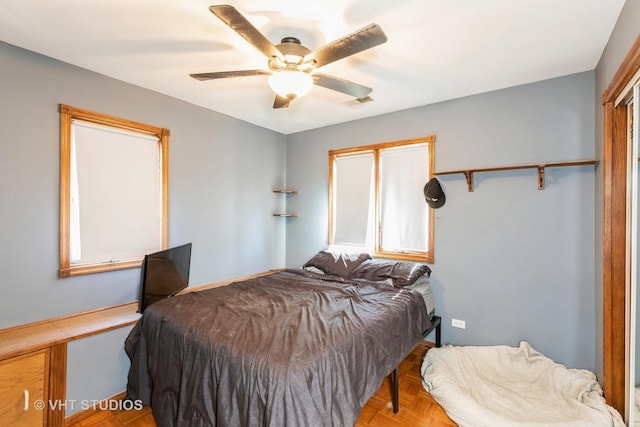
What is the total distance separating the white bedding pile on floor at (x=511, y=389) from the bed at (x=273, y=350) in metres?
0.36

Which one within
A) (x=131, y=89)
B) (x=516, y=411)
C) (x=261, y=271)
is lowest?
(x=516, y=411)

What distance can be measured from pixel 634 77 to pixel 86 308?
399 cm

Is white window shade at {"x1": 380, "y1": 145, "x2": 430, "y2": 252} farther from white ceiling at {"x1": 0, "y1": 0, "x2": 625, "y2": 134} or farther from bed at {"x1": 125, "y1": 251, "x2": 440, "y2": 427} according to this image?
white ceiling at {"x1": 0, "y1": 0, "x2": 625, "y2": 134}

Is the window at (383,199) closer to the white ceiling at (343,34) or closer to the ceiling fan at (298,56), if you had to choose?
the white ceiling at (343,34)

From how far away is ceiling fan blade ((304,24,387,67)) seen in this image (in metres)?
1.35

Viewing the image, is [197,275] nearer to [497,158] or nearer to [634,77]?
[497,158]

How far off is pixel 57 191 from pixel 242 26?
2.01 metres

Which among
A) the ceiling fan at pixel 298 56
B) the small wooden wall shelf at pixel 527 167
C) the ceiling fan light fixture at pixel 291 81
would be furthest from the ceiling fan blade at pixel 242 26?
the small wooden wall shelf at pixel 527 167

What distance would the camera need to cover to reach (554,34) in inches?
74.5

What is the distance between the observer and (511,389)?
222cm

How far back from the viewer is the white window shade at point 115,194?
2.39 meters

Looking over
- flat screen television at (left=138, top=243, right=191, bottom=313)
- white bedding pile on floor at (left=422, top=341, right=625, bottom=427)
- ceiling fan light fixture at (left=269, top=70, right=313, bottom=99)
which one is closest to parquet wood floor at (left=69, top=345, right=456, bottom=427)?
white bedding pile on floor at (left=422, top=341, right=625, bottom=427)

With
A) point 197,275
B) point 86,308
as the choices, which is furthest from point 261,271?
point 86,308

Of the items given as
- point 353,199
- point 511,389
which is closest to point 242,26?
point 353,199
